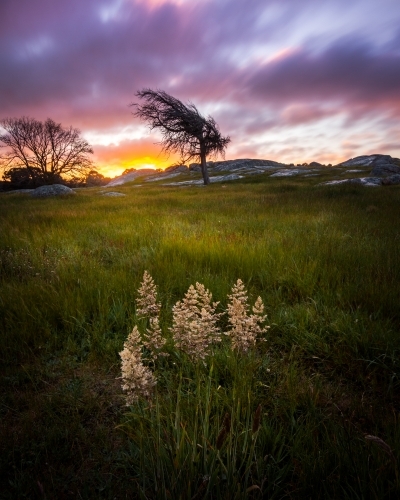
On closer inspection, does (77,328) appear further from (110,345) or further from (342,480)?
(342,480)

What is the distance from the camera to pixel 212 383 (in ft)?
6.10

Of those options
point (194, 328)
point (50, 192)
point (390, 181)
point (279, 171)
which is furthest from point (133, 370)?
point (279, 171)

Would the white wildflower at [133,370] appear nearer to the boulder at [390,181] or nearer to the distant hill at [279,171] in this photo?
the distant hill at [279,171]

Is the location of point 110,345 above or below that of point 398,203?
below

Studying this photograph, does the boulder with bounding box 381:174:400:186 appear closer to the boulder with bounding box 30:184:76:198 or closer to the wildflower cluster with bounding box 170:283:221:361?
the wildflower cluster with bounding box 170:283:221:361

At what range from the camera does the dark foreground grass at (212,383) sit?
1181mm

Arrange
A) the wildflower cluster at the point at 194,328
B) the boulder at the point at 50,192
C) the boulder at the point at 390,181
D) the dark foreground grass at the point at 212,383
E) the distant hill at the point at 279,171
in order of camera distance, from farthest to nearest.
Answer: the distant hill at the point at 279,171 → the boulder at the point at 50,192 → the boulder at the point at 390,181 → the wildflower cluster at the point at 194,328 → the dark foreground grass at the point at 212,383

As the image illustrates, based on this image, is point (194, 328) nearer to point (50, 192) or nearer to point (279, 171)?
point (50, 192)

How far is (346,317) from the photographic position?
255cm

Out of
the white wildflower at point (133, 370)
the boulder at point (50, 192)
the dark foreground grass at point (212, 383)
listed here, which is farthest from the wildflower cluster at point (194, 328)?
the boulder at point (50, 192)

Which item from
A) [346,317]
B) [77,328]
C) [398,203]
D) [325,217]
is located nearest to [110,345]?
[77,328]

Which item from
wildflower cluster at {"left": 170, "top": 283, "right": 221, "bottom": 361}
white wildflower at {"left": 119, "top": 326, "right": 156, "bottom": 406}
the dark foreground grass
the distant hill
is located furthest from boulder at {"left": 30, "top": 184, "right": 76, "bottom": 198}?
white wildflower at {"left": 119, "top": 326, "right": 156, "bottom": 406}

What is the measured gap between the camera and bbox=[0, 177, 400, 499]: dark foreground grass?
1.18 metres

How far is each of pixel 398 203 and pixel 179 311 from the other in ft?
36.6
